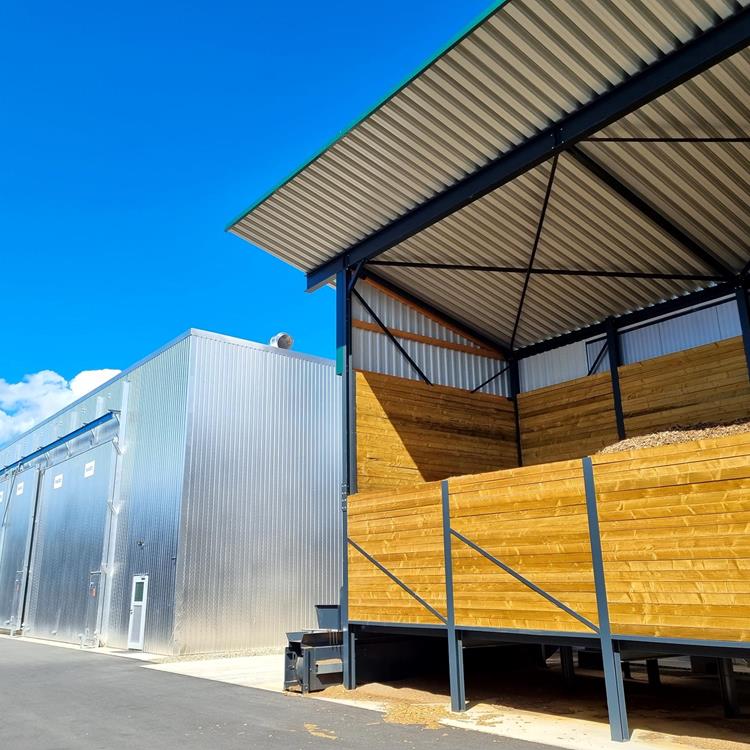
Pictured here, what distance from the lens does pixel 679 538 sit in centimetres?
796

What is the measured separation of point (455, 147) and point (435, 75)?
1596mm

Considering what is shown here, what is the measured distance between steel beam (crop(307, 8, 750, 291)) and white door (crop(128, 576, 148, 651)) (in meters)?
11.7

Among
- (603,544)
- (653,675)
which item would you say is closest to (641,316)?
(653,675)

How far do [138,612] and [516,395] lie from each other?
1229cm

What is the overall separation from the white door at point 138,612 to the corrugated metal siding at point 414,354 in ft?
32.9

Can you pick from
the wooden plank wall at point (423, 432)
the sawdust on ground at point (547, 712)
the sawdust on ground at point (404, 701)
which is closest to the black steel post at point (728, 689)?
the sawdust on ground at point (547, 712)

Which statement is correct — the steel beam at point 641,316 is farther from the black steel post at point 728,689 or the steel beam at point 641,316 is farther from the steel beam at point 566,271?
the black steel post at point 728,689

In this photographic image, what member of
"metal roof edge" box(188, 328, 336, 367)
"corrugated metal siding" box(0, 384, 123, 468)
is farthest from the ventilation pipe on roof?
"corrugated metal siding" box(0, 384, 123, 468)

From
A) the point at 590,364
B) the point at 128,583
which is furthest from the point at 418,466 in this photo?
the point at 128,583

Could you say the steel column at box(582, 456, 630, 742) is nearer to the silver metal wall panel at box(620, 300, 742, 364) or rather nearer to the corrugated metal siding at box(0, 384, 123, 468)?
the silver metal wall panel at box(620, 300, 742, 364)

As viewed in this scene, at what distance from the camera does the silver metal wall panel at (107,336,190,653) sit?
64.1 ft

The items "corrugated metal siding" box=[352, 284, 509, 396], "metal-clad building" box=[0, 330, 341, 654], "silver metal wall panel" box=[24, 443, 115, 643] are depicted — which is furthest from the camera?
"silver metal wall panel" box=[24, 443, 115, 643]

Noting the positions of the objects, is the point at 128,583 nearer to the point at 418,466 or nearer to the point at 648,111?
the point at 418,466

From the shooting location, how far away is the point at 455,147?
11898mm
